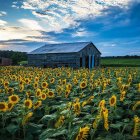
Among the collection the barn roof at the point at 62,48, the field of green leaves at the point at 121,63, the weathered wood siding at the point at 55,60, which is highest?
the barn roof at the point at 62,48

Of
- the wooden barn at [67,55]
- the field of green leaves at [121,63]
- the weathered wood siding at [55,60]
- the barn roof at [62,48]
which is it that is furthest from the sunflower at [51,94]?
the field of green leaves at [121,63]

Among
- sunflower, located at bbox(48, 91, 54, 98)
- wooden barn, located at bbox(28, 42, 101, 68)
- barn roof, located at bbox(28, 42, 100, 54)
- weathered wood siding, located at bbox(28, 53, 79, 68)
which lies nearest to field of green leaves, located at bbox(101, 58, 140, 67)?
wooden barn, located at bbox(28, 42, 101, 68)

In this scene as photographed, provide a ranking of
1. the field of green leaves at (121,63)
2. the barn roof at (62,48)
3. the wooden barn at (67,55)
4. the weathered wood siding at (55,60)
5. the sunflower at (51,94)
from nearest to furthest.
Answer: the sunflower at (51,94), the weathered wood siding at (55,60), the wooden barn at (67,55), the barn roof at (62,48), the field of green leaves at (121,63)

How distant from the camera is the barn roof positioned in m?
35.9

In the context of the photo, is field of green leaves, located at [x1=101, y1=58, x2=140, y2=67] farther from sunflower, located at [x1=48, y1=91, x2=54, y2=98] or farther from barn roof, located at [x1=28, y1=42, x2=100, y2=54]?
sunflower, located at [x1=48, y1=91, x2=54, y2=98]

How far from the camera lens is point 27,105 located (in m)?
4.62

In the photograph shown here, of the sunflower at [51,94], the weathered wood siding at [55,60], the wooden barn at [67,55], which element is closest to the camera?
the sunflower at [51,94]

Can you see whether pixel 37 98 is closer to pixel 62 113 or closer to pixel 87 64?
pixel 62 113

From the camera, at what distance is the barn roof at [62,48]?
35.9 meters

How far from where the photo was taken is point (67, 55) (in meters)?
35.2

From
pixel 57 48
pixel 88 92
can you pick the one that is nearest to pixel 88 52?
pixel 57 48

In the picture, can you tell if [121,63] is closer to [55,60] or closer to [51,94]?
[55,60]

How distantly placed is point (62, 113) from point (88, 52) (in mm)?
33198

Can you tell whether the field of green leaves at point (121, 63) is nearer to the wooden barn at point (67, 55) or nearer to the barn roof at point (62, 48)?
the wooden barn at point (67, 55)
